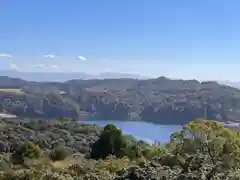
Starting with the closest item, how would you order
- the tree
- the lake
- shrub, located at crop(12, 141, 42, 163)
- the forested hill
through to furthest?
1. shrub, located at crop(12, 141, 42, 163)
2. the tree
3. the lake
4. the forested hill

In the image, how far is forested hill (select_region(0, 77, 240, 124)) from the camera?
76.2 meters

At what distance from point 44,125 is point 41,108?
4287cm

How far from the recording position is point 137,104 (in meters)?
91.3

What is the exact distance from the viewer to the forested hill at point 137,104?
3000 inches

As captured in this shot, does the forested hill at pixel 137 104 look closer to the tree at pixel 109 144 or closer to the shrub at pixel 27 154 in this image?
the tree at pixel 109 144

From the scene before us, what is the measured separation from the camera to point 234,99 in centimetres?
7988

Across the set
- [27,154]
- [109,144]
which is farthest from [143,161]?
[109,144]

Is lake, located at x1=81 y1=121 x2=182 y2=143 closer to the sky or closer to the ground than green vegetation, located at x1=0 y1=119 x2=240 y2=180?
closer to the ground

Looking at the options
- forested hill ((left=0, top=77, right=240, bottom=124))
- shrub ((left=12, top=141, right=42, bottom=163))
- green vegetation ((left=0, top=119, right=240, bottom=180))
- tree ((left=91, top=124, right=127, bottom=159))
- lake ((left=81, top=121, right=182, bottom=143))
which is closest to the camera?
green vegetation ((left=0, top=119, right=240, bottom=180))

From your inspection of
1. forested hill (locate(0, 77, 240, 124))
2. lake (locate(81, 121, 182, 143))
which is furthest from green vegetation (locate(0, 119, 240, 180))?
forested hill (locate(0, 77, 240, 124))

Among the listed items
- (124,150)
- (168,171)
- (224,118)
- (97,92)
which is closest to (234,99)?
(224,118)

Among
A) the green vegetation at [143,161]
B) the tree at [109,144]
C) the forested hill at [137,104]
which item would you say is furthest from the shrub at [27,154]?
the forested hill at [137,104]

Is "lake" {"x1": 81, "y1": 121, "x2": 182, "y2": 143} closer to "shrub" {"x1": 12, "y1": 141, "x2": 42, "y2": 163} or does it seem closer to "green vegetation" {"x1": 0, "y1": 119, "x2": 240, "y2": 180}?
"green vegetation" {"x1": 0, "y1": 119, "x2": 240, "y2": 180}

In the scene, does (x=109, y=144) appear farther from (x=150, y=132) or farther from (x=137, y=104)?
(x=137, y=104)
